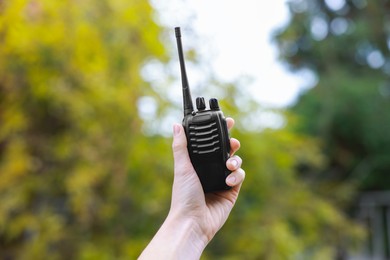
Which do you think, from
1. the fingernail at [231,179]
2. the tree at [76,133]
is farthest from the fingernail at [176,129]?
the tree at [76,133]

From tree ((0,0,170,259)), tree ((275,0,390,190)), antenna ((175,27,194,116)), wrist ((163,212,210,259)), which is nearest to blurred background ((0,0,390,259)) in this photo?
tree ((0,0,170,259))

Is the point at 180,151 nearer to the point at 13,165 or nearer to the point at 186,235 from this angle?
the point at 186,235

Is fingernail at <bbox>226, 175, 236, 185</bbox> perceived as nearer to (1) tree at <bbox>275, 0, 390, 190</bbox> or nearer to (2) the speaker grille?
(2) the speaker grille

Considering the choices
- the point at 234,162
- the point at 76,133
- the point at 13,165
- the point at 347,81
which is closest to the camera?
the point at 234,162

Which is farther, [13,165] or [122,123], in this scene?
[122,123]

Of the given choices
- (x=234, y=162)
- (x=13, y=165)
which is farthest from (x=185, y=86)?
(x=13, y=165)

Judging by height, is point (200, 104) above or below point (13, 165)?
above

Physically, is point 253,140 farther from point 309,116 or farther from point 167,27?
point 309,116

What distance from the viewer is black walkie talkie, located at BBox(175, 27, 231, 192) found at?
33.6 inches

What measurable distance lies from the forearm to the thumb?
8 cm

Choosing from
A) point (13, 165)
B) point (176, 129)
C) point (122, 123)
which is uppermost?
point (176, 129)

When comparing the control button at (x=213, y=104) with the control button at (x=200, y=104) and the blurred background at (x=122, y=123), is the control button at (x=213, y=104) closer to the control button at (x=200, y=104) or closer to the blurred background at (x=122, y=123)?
the control button at (x=200, y=104)

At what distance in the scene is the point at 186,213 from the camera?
889 millimetres

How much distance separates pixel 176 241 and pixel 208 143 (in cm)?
16
